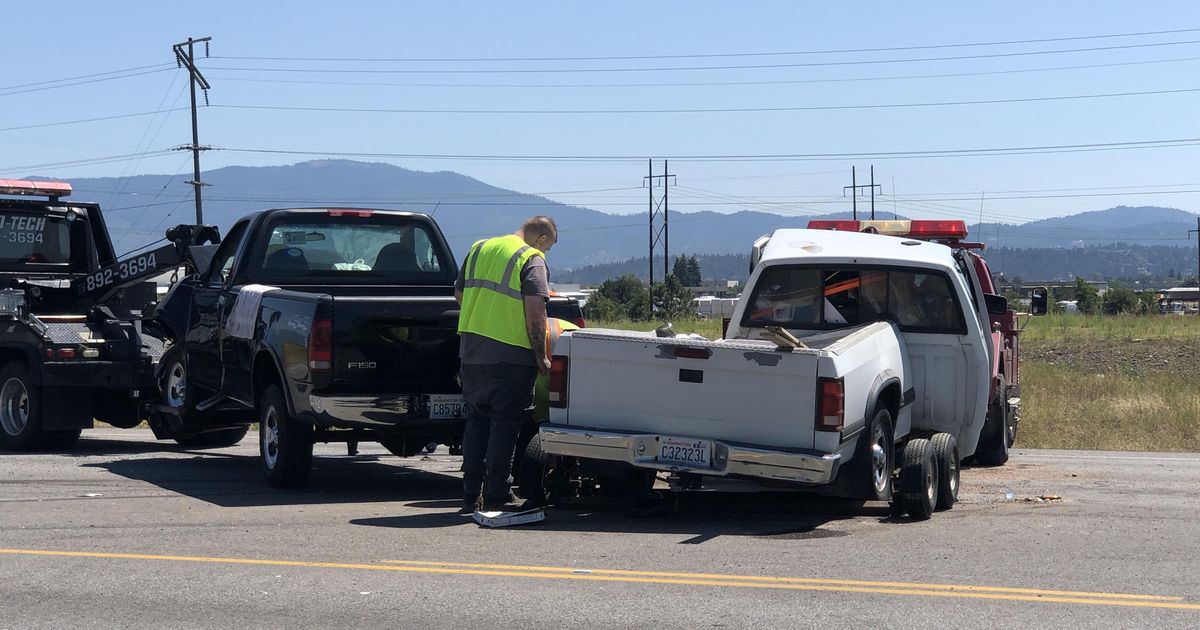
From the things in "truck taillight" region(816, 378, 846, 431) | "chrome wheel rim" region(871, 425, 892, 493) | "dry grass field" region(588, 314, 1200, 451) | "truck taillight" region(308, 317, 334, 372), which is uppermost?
"truck taillight" region(308, 317, 334, 372)

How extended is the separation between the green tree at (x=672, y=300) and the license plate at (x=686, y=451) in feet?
196

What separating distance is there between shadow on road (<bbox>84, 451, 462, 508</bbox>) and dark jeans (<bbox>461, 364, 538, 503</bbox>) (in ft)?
3.08

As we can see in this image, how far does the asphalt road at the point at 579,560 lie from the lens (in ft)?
21.9

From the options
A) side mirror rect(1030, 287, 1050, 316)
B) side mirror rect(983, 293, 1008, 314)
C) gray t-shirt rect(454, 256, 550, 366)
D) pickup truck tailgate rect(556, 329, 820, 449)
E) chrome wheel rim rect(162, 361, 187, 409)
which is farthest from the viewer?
side mirror rect(1030, 287, 1050, 316)

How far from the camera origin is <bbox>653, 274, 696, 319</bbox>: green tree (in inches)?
2906

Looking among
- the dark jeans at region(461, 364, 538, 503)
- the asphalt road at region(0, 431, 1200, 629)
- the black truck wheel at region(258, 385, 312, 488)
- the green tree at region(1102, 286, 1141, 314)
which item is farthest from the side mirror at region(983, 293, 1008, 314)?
the green tree at region(1102, 286, 1141, 314)

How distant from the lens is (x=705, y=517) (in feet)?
32.0

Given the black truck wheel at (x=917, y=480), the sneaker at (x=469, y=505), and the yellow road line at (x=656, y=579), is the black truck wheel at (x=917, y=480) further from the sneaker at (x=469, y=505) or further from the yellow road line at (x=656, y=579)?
the sneaker at (x=469, y=505)

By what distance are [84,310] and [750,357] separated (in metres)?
8.74

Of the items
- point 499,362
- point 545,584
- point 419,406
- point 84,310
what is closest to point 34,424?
point 84,310

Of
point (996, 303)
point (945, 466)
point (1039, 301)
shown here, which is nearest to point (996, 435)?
point (996, 303)

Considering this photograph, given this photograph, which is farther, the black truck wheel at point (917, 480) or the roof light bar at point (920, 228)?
the roof light bar at point (920, 228)

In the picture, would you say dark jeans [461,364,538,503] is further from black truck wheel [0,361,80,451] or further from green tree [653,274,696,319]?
green tree [653,274,696,319]

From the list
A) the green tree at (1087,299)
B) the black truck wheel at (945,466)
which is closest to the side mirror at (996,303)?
the black truck wheel at (945,466)
